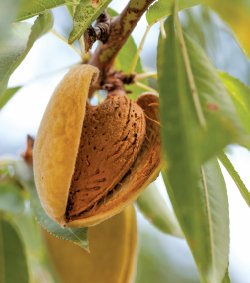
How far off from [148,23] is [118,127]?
27 centimetres

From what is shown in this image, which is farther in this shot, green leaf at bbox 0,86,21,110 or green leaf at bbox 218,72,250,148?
green leaf at bbox 0,86,21,110

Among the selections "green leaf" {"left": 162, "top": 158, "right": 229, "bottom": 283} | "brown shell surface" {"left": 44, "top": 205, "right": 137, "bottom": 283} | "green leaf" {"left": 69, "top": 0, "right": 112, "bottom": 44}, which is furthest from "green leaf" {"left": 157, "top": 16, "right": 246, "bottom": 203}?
"brown shell surface" {"left": 44, "top": 205, "right": 137, "bottom": 283}

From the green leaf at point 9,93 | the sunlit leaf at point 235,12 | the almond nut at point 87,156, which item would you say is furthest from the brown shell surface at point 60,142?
the green leaf at point 9,93

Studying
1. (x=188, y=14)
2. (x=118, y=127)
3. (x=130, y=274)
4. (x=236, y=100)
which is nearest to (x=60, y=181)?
(x=118, y=127)

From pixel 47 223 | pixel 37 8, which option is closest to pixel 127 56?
pixel 37 8

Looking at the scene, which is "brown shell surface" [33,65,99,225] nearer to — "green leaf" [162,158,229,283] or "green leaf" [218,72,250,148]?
"green leaf" [162,158,229,283]

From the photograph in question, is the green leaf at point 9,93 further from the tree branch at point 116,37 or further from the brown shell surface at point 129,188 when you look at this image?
the brown shell surface at point 129,188

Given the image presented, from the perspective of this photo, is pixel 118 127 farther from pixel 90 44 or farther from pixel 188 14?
pixel 188 14

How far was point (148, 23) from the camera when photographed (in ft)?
2.58

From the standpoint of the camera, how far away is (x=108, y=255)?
2.73 feet

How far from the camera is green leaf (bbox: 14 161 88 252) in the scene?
671 mm

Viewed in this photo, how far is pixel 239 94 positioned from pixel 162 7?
11.6 inches

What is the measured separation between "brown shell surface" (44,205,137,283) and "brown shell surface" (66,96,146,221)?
0.57ft

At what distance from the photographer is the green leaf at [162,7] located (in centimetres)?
72
